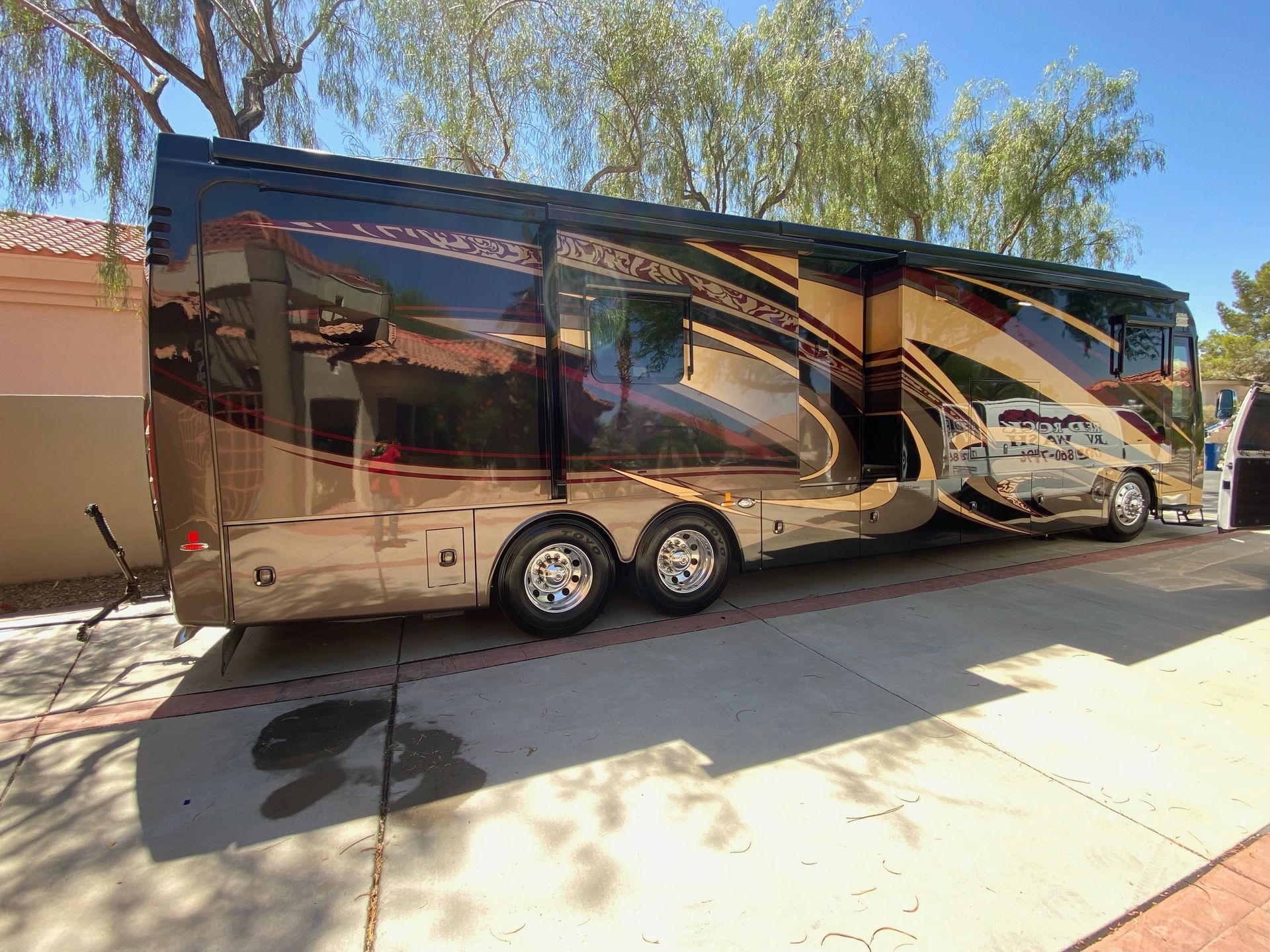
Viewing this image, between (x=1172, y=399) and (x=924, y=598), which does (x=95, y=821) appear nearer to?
(x=924, y=598)

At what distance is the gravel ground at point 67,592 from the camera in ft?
19.4

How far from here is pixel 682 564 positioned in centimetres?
525

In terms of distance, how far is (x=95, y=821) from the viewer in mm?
2752

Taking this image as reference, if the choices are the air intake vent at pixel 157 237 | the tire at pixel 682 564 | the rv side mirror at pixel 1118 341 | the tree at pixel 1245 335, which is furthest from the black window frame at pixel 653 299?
the tree at pixel 1245 335

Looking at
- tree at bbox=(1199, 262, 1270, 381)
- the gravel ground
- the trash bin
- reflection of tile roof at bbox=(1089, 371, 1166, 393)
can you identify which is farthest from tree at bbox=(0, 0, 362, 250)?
tree at bbox=(1199, 262, 1270, 381)

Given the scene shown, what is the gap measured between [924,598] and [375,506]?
4.65 metres

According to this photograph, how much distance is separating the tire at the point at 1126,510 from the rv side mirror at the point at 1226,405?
105 cm

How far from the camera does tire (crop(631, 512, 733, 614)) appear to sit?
16.5 ft

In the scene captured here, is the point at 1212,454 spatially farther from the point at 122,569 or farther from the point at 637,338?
the point at 122,569

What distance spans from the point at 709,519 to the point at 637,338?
1.57m

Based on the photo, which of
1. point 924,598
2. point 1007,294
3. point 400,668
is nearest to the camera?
point 400,668

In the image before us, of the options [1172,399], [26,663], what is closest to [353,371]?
[26,663]

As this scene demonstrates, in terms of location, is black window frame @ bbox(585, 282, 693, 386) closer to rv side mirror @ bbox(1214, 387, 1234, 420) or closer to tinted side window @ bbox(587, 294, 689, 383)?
tinted side window @ bbox(587, 294, 689, 383)

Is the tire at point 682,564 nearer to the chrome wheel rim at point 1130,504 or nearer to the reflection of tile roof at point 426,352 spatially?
the reflection of tile roof at point 426,352
